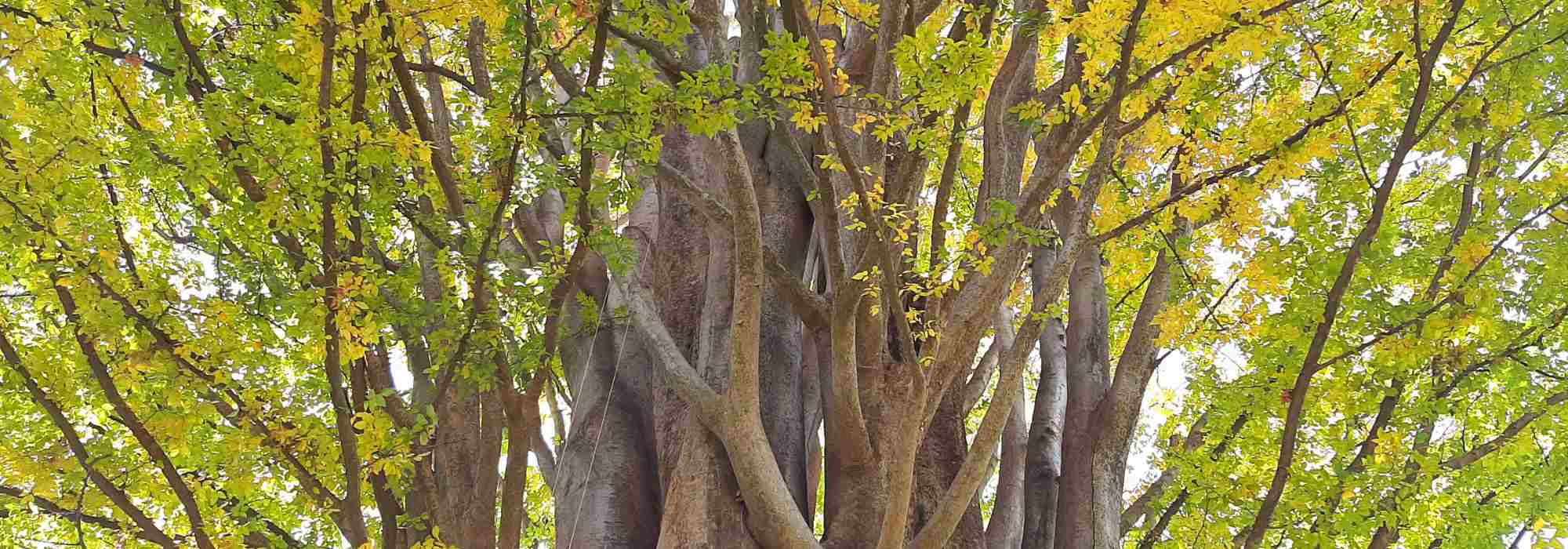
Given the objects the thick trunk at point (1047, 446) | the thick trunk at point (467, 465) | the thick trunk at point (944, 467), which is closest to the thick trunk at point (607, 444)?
the thick trunk at point (467, 465)

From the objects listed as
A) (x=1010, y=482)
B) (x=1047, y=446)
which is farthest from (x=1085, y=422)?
(x=1010, y=482)

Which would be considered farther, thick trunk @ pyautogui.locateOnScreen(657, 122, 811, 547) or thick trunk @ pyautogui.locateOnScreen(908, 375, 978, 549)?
thick trunk @ pyautogui.locateOnScreen(908, 375, 978, 549)

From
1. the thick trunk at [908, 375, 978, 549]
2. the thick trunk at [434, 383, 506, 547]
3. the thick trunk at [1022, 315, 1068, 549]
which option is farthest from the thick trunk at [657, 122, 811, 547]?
the thick trunk at [1022, 315, 1068, 549]

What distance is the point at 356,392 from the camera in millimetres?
3734

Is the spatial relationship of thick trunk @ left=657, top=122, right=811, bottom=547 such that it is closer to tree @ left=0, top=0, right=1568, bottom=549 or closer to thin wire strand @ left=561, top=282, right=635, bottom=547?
tree @ left=0, top=0, right=1568, bottom=549

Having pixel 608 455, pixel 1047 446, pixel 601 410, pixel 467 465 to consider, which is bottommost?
pixel 467 465

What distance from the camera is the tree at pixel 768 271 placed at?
11.0ft

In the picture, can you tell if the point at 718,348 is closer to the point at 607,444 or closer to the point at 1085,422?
the point at 607,444

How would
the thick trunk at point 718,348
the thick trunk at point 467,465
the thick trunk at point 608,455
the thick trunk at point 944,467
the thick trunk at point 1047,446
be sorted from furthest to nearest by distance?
1. the thick trunk at point 1047,446
2. the thick trunk at point 608,455
3. the thick trunk at point 944,467
4. the thick trunk at point 718,348
5. the thick trunk at point 467,465

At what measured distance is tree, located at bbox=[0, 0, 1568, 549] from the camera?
3.35 meters

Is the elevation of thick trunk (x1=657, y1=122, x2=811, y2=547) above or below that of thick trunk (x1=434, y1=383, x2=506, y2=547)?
above

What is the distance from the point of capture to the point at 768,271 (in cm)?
448

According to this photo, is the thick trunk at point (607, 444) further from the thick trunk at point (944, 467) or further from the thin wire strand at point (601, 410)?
the thick trunk at point (944, 467)

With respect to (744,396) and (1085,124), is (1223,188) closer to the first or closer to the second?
(1085,124)
